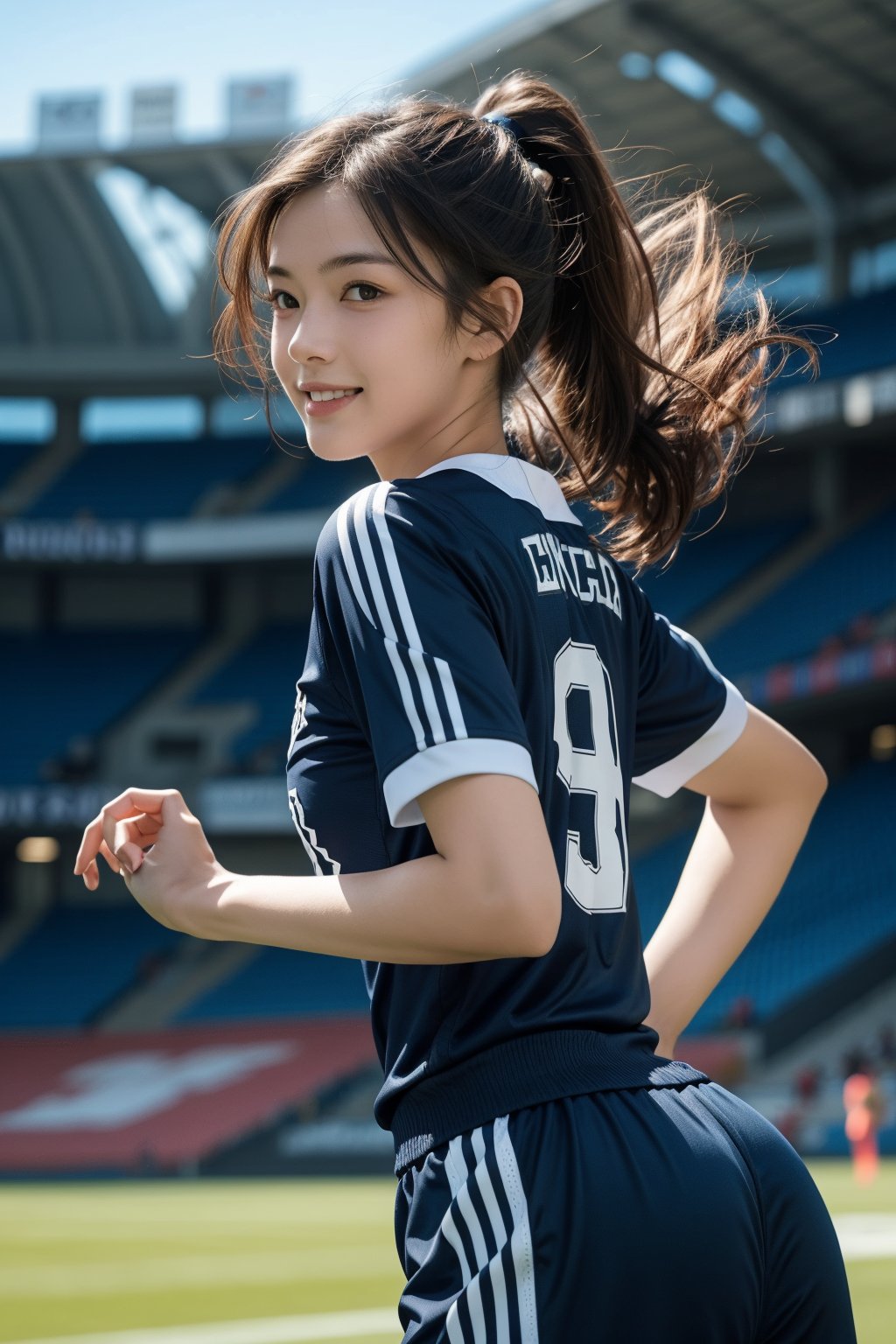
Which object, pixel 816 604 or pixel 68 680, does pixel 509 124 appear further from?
pixel 68 680

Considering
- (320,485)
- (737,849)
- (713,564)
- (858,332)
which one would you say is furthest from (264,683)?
(737,849)

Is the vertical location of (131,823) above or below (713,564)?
below

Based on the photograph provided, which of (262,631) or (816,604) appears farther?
(262,631)

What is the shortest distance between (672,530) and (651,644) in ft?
0.78

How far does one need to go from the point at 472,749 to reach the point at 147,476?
33623mm

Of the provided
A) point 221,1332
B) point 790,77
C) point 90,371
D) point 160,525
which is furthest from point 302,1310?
point 90,371

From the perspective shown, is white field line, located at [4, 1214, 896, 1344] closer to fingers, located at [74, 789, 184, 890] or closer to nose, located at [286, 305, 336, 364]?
fingers, located at [74, 789, 184, 890]

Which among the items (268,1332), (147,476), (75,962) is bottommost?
(75,962)

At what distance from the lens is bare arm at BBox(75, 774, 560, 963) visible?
4.58 ft

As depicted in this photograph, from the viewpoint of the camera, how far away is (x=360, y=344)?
1.66 meters

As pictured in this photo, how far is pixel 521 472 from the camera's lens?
5.58ft

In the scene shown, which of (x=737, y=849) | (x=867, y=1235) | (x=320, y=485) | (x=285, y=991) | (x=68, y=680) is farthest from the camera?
(x=320, y=485)

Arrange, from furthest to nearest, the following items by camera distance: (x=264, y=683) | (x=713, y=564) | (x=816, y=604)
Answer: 1. (x=264, y=683)
2. (x=713, y=564)
3. (x=816, y=604)

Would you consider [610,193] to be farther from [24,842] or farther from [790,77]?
[24,842]
